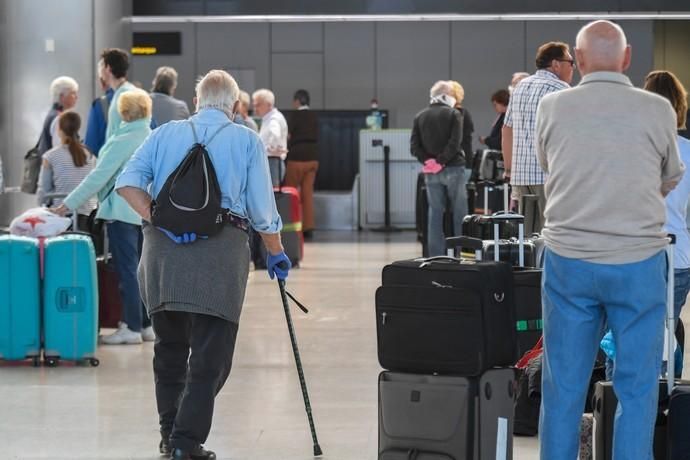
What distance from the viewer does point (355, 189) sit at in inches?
741

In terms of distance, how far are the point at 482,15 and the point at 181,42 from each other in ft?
20.0

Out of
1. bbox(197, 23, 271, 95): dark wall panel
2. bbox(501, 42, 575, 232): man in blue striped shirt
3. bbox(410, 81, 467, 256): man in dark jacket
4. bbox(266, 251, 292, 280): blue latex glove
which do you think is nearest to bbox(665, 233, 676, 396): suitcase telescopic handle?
bbox(266, 251, 292, 280): blue latex glove

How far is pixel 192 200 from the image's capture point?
500 centimetres

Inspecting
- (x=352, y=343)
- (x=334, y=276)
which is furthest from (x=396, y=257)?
(x=352, y=343)

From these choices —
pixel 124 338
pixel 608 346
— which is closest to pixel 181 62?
pixel 124 338

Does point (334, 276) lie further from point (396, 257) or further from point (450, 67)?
point (450, 67)

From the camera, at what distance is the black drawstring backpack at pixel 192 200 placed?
16.4ft

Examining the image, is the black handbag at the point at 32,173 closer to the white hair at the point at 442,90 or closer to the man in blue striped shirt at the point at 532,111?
the white hair at the point at 442,90

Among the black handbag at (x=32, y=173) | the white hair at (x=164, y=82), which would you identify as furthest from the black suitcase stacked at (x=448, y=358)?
the black handbag at (x=32, y=173)

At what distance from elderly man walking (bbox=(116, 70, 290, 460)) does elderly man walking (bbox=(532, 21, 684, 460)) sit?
1258mm

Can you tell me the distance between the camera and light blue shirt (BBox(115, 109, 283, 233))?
5.12 metres

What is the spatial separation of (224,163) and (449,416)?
1.27 m

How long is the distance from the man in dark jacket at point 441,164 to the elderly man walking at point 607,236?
7396mm

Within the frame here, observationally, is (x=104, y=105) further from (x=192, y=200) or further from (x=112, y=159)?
(x=192, y=200)
